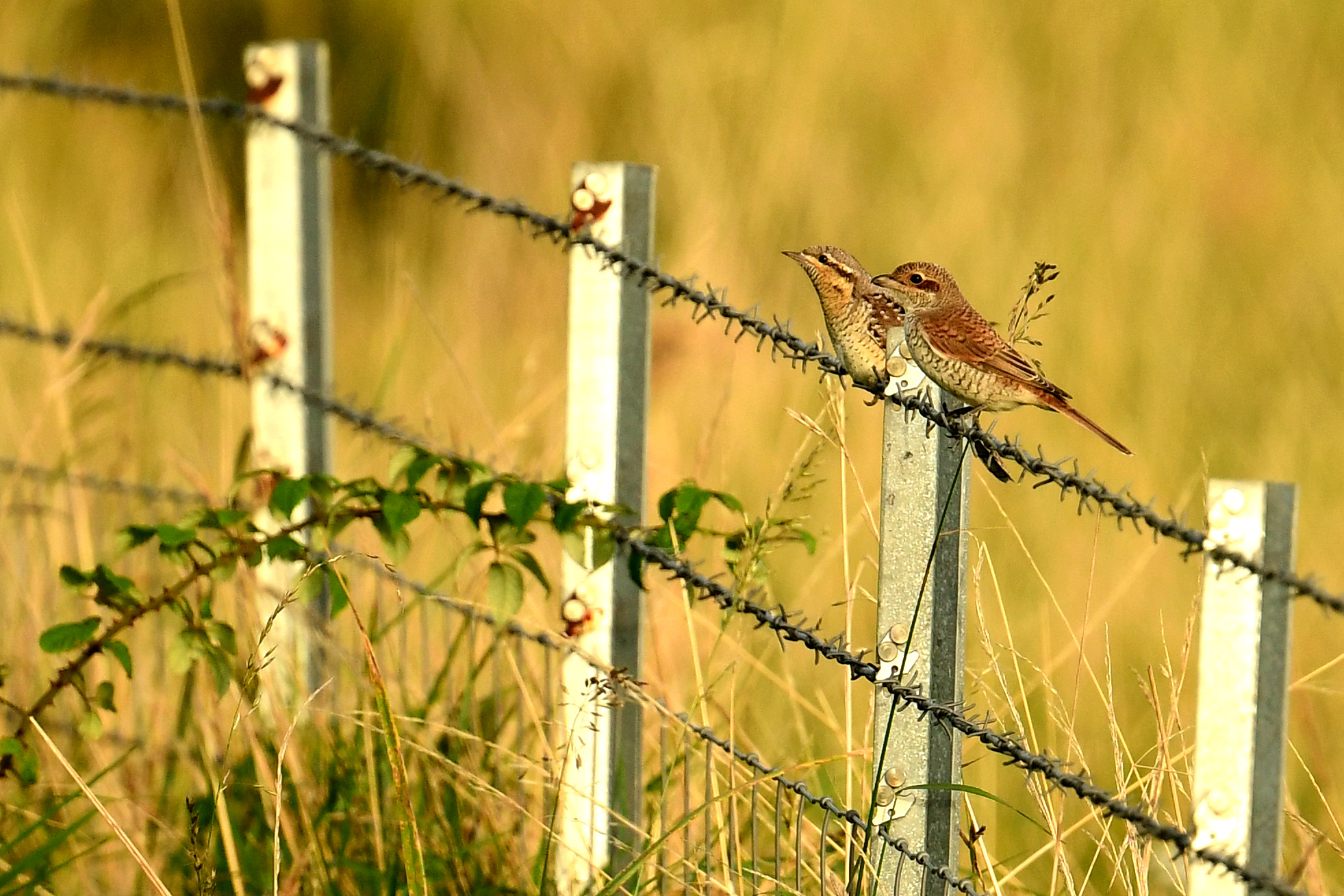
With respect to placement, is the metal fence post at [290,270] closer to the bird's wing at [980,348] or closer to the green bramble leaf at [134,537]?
the green bramble leaf at [134,537]

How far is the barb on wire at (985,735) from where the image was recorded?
179cm

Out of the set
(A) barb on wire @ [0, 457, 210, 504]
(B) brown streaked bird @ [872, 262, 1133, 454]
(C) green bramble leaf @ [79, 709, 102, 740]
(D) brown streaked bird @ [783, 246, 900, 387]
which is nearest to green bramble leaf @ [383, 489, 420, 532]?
(C) green bramble leaf @ [79, 709, 102, 740]

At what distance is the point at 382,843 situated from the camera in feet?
9.73

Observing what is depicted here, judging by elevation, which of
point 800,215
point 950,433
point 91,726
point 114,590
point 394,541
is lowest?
point 91,726

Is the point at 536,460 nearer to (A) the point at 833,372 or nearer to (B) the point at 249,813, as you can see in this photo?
(B) the point at 249,813

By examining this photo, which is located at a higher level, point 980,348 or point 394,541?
point 980,348

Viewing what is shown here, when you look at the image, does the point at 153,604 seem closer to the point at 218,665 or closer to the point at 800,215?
the point at 218,665

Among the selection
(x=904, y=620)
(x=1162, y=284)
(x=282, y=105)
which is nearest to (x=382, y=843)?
(x=904, y=620)

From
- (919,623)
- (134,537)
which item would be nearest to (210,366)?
(134,537)

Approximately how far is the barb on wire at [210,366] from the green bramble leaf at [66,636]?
2.29 ft

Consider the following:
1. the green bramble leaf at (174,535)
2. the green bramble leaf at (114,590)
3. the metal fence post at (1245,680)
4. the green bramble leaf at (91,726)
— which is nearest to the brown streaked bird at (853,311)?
the metal fence post at (1245,680)

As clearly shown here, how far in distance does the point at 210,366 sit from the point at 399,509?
1.27 m

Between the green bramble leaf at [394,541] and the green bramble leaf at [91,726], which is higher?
the green bramble leaf at [394,541]

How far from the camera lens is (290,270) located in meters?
3.53
